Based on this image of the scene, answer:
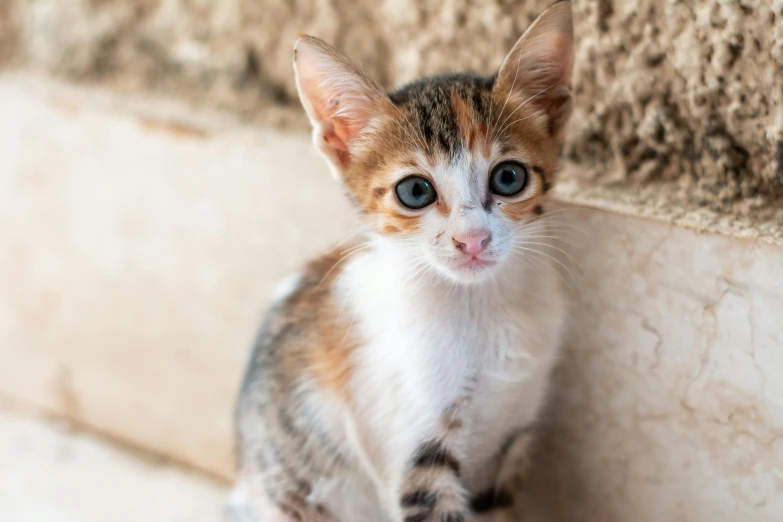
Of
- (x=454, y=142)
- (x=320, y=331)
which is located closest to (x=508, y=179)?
(x=454, y=142)

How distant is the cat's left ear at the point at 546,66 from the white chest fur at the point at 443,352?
0.25 m

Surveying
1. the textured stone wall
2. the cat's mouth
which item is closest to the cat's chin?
the cat's mouth

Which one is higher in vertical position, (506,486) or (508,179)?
(508,179)

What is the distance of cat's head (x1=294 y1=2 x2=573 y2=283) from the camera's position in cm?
108

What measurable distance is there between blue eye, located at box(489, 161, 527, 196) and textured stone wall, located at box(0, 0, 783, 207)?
271 mm

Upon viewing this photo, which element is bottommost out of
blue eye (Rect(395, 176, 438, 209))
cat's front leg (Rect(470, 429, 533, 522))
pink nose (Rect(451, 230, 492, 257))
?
cat's front leg (Rect(470, 429, 533, 522))

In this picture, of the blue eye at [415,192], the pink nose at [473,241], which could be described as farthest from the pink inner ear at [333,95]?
the pink nose at [473,241]

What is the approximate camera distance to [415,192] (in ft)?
3.66

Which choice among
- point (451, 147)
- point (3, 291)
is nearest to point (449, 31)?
point (451, 147)

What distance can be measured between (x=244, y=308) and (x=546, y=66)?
2.98 feet

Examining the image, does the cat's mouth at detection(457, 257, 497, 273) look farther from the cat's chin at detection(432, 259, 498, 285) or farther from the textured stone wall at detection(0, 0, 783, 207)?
the textured stone wall at detection(0, 0, 783, 207)

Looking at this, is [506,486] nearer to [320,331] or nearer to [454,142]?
[320,331]

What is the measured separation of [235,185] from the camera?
1.67m

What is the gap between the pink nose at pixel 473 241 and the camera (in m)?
1.04
